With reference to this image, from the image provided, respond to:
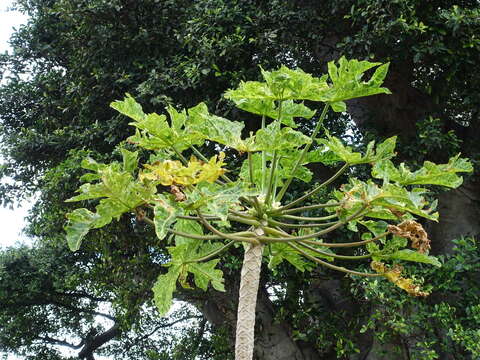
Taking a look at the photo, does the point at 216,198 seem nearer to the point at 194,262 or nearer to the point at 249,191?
the point at 249,191

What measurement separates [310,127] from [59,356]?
6.44 m

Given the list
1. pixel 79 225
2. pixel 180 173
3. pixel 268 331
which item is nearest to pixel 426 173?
pixel 180 173

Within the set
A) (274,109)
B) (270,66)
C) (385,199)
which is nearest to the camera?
(385,199)

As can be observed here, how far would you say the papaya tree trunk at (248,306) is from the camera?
184 centimetres

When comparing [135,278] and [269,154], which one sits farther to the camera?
[135,278]

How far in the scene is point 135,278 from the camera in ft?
19.3

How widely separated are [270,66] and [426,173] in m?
3.47

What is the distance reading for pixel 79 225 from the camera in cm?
191

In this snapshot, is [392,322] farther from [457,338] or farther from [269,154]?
[269,154]

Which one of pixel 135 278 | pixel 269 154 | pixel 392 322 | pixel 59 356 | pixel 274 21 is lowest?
pixel 392 322

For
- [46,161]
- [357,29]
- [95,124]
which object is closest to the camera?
[357,29]

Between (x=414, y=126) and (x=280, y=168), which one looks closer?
(x=280, y=168)

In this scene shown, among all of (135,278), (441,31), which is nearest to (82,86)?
(135,278)

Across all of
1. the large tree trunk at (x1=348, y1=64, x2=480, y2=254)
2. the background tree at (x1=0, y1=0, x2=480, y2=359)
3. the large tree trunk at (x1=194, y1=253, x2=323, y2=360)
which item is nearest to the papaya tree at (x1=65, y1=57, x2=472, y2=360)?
the background tree at (x1=0, y1=0, x2=480, y2=359)
